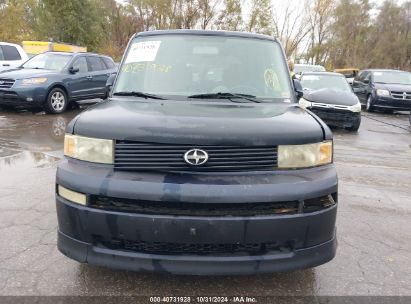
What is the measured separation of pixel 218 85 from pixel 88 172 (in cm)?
152

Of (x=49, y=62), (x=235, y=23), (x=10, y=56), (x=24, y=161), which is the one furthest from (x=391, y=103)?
(x=235, y=23)

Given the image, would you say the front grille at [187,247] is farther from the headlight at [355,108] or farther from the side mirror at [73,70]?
the side mirror at [73,70]

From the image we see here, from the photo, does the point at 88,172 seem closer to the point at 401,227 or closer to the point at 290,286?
the point at 290,286

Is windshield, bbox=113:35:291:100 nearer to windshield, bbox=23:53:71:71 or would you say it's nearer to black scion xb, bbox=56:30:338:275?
black scion xb, bbox=56:30:338:275

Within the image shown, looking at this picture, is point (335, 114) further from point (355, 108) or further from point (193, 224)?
point (193, 224)

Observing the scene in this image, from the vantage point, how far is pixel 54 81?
11078 mm

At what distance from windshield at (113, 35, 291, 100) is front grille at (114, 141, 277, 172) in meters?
1.04

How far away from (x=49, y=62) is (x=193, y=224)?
10.9 meters

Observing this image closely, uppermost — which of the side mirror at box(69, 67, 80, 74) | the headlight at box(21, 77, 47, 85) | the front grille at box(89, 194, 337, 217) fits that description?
the front grille at box(89, 194, 337, 217)

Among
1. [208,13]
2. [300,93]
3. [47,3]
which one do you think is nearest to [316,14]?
[208,13]

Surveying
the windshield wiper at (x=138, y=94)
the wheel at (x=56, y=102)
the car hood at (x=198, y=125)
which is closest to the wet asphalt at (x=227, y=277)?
the car hood at (x=198, y=125)

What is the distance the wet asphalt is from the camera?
2891 millimetres

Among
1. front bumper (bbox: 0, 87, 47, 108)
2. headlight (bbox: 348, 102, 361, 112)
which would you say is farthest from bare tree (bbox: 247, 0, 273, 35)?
front bumper (bbox: 0, 87, 47, 108)

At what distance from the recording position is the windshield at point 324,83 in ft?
38.6
